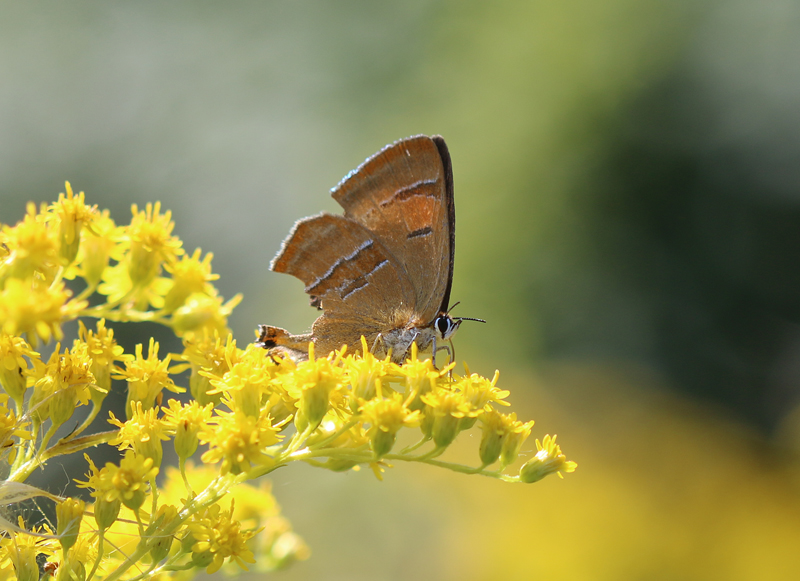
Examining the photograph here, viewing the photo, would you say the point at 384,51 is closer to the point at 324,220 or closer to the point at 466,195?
the point at 466,195

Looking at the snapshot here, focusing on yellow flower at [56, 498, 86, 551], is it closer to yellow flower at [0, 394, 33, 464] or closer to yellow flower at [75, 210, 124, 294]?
yellow flower at [0, 394, 33, 464]

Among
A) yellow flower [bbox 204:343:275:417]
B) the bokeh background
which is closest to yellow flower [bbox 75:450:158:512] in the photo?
yellow flower [bbox 204:343:275:417]

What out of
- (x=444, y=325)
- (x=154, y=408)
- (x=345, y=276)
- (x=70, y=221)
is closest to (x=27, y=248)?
(x=70, y=221)

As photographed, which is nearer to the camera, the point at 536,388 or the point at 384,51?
the point at 536,388

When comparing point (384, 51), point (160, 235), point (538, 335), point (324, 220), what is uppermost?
point (384, 51)

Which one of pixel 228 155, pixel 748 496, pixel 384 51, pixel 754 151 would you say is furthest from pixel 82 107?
pixel 748 496

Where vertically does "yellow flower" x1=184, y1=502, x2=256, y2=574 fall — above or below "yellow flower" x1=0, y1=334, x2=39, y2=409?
below

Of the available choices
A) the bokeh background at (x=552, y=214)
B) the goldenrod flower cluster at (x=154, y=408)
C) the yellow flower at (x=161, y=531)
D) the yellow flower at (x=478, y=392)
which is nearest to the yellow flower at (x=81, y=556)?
the goldenrod flower cluster at (x=154, y=408)

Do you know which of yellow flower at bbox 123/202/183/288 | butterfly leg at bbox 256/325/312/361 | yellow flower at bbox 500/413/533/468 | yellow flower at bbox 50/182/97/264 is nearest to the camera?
yellow flower at bbox 50/182/97/264
